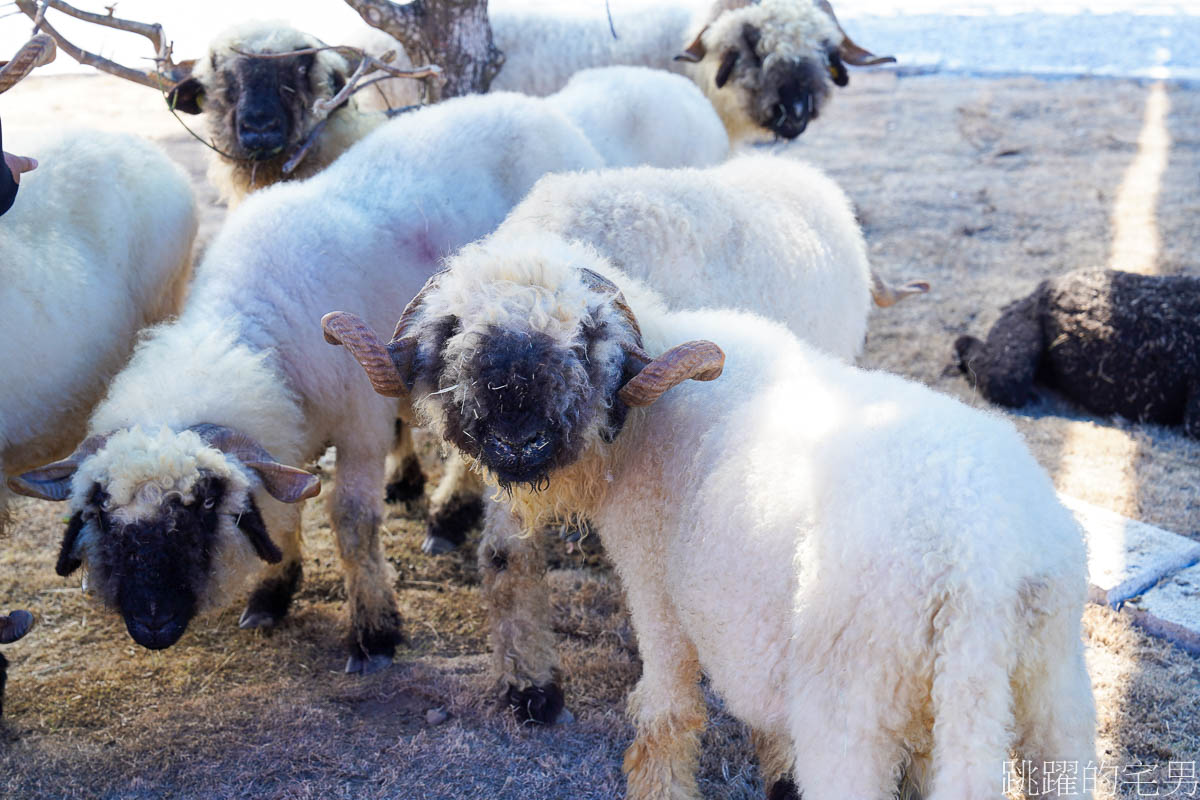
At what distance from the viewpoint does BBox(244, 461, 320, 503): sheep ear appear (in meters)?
3.18

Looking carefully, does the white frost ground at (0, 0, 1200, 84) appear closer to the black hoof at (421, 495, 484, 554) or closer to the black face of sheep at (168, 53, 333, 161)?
the black face of sheep at (168, 53, 333, 161)

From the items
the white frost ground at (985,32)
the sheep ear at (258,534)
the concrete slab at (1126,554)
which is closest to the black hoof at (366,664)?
the sheep ear at (258,534)

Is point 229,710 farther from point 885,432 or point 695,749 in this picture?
point 885,432

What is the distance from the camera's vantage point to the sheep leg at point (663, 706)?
110 inches

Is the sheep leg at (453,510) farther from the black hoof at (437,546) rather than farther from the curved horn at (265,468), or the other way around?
the curved horn at (265,468)

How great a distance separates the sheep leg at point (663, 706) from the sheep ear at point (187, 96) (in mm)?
3628

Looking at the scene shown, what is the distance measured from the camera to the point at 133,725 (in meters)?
3.61

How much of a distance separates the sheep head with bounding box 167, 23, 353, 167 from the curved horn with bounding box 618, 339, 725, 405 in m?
2.98

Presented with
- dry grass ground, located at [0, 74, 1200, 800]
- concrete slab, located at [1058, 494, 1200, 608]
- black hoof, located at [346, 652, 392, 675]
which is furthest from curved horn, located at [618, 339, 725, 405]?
concrete slab, located at [1058, 494, 1200, 608]

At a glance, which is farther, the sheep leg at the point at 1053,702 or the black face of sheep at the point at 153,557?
the black face of sheep at the point at 153,557

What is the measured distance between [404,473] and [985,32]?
12.9m

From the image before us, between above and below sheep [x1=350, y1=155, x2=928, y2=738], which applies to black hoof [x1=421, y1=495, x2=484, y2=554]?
below

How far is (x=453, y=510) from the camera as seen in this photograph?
4.96m

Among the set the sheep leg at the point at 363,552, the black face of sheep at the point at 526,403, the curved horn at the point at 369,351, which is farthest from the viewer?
the sheep leg at the point at 363,552
